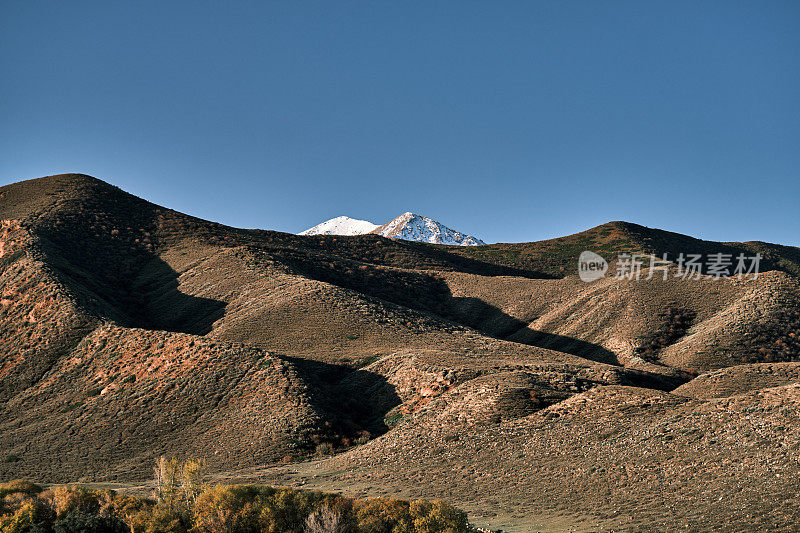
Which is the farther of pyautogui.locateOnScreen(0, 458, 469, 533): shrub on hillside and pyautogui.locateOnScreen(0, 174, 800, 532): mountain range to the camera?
pyautogui.locateOnScreen(0, 174, 800, 532): mountain range

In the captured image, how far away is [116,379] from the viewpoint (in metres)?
48.9

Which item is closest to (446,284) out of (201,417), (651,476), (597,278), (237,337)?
(597,278)

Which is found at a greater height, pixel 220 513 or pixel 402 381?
pixel 402 381

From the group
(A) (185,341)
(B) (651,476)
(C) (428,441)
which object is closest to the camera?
(B) (651,476)

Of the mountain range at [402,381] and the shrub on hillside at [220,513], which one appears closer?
the shrub on hillside at [220,513]

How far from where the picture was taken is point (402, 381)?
45.7 metres

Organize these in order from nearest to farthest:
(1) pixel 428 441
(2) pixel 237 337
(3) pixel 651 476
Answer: (3) pixel 651 476
(1) pixel 428 441
(2) pixel 237 337

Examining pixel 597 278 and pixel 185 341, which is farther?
pixel 597 278

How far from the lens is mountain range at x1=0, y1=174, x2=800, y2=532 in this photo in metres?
26.1

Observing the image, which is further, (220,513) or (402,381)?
(402,381)

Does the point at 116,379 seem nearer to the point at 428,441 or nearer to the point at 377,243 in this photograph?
the point at 428,441

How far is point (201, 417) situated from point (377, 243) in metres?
93.4

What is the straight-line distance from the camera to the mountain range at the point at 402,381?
2609 centimetres

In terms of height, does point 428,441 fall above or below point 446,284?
below
